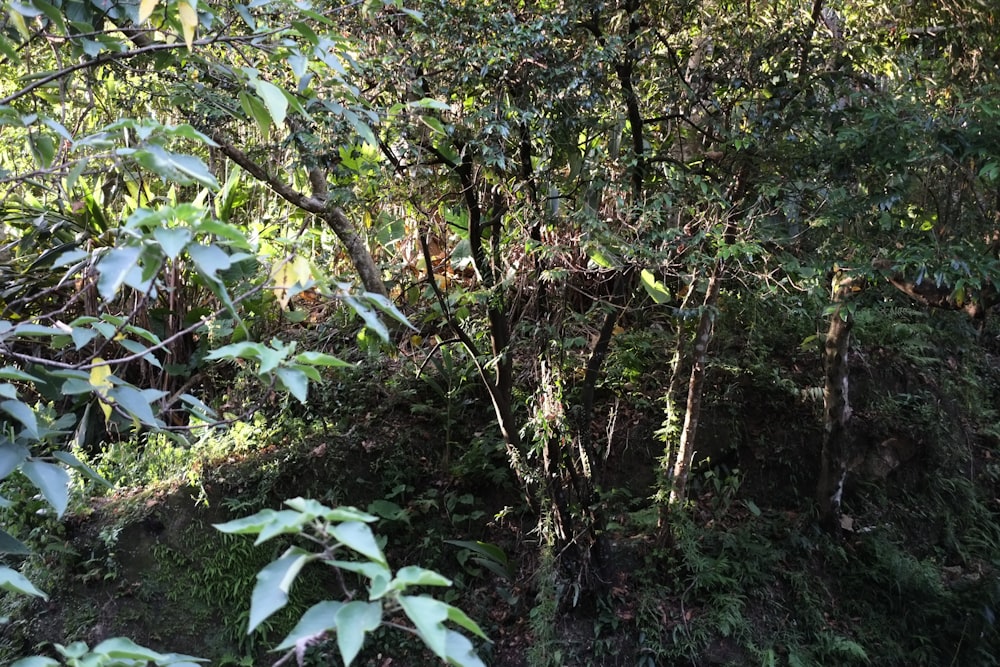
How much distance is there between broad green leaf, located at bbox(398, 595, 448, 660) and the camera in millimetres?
857

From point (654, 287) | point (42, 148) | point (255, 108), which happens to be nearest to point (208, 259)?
point (255, 108)

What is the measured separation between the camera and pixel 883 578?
4059 mm

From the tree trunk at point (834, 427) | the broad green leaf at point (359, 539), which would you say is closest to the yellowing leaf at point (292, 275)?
the broad green leaf at point (359, 539)

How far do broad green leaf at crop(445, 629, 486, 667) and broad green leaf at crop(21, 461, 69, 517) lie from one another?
2.60 ft

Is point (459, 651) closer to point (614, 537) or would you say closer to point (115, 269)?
point (115, 269)

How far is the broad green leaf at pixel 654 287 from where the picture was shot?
328 cm

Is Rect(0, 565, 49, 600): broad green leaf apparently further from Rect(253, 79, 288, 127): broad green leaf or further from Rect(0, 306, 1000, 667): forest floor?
Rect(0, 306, 1000, 667): forest floor

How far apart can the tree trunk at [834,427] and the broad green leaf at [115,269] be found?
371 centimetres

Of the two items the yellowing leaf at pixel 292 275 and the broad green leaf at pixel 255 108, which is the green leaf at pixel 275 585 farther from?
the broad green leaf at pixel 255 108

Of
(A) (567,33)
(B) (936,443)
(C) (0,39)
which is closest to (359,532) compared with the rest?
(C) (0,39)

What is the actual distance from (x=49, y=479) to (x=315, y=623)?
713 millimetres

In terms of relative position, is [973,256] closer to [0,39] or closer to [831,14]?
[831,14]

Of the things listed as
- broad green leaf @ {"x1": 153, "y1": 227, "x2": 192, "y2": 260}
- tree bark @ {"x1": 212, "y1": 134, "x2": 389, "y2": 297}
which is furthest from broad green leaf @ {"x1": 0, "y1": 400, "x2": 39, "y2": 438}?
tree bark @ {"x1": 212, "y1": 134, "x2": 389, "y2": 297}

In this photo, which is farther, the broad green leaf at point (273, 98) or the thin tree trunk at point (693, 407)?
the thin tree trunk at point (693, 407)
